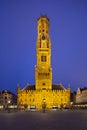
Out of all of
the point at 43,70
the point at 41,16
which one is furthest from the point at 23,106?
the point at 41,16

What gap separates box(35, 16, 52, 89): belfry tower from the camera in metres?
147

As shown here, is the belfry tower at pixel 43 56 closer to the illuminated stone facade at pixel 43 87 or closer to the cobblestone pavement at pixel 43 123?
the illuminated stone facade at pixel 43 87

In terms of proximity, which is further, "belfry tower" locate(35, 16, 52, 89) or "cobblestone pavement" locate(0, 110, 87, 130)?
"belfry tower" locate(35, 16, 52, 89)

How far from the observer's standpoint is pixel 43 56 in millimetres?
152375

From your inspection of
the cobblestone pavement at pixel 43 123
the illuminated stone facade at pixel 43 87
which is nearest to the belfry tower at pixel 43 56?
the illuminated stone facade at pixel 43 87

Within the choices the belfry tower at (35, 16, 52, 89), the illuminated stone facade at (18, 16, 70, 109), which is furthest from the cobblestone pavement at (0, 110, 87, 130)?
the belfry tower at (35, 16, 52, 89)

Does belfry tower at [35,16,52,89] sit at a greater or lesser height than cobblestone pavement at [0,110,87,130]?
greater

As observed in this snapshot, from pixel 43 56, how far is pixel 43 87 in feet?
50.8

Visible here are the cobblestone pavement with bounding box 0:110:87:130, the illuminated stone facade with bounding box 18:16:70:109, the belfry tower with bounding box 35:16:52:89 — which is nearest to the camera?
the cobblestone pavement with bounding box 0:110:87:130

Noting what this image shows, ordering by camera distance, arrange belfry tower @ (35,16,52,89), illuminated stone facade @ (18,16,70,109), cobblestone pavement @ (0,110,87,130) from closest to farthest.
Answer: cobblestone pavement @ (0,110,87,130) < illuminated stone facade @ (18,16,70,109) < belfry tower @ (35,16,52,89)

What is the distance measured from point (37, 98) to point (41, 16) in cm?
4297

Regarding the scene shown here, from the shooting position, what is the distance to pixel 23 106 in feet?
440

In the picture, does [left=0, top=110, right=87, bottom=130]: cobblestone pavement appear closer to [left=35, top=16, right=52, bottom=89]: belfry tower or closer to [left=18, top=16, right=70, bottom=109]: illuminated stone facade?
[left=18, top=16, right=70, bottom=109]: illuminated stone facade

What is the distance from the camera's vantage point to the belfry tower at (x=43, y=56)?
147m
